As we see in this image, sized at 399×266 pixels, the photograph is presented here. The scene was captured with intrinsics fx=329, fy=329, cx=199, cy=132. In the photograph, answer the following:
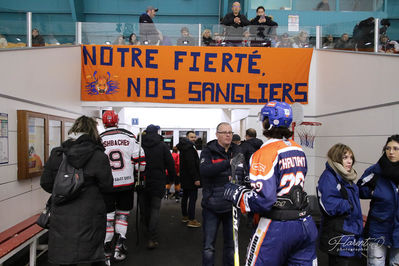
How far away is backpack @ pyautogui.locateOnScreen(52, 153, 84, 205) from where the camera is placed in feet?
8.78

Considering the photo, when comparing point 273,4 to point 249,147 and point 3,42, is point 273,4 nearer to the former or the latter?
point 249,147

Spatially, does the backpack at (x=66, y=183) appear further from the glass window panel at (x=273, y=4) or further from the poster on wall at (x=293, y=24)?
the glass window panel at (x=273, y=4)

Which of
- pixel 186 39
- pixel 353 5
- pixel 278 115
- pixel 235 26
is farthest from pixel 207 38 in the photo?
pixel 353 5

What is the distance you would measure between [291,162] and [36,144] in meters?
4.42

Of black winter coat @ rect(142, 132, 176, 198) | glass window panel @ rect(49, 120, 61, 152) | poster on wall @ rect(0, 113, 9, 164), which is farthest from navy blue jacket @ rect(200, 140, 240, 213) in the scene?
glass window panel @ rect(49, 120, 61, 152)

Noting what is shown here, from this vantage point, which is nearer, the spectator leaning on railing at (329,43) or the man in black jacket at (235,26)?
the spectator leaning on railing at (329,43)

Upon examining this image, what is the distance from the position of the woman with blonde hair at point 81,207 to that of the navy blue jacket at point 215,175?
3.46 ft

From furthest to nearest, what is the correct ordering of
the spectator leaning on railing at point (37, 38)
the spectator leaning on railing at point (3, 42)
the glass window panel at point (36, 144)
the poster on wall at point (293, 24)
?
1. the poster on wall at point (293, 24)
2. the spectator leaning on railing at point (37, 38)
3. the glass window panel at point (36, 144)
4. the spectator leaning on railing at point (3, 42)

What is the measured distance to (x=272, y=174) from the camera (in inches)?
89.9

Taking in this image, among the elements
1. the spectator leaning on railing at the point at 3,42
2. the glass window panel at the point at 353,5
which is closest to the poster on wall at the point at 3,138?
the spectator leaning on railing at the point at 3,42

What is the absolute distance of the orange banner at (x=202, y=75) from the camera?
7.61 meters

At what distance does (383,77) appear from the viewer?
520 centimetres

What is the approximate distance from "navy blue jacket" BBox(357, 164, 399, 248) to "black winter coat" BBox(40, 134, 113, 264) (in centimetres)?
256

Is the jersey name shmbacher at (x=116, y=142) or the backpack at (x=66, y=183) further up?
the jersey name shmbacher at (x=116, y=142)
